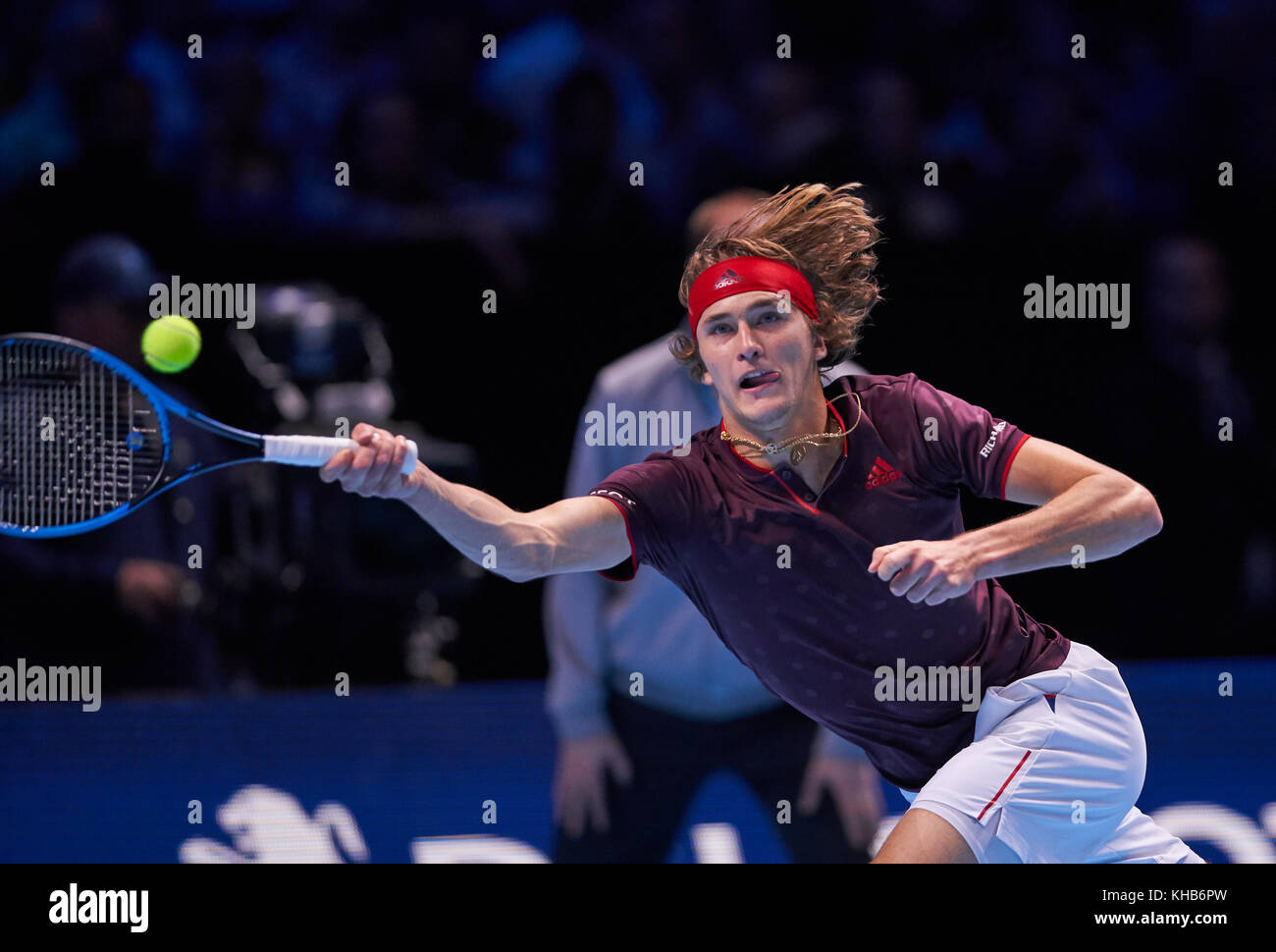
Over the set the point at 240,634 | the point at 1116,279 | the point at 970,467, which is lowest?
the point at 240,634

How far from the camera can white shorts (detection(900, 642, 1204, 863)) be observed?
105 inches

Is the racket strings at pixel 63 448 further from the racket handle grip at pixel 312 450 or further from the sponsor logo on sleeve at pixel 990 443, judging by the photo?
the sponsor logo on sleeve at pixel 990 443

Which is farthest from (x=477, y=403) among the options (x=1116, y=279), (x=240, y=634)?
(x=1116, y=279)

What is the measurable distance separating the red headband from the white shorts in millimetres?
933

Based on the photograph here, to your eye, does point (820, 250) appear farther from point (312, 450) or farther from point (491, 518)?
point (312, 450)

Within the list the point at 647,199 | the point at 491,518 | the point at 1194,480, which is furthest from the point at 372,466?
the point at 1194,480

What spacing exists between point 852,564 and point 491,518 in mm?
743

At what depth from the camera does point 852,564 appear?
9.46 feet

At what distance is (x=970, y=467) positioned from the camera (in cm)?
293

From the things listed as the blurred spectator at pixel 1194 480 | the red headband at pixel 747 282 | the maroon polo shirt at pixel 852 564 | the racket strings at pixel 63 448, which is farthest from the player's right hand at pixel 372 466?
the blurred spectator at pixel 1194 480

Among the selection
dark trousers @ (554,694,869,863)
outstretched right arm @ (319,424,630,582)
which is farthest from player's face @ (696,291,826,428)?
dark trousers @ (554,694,869,863)
